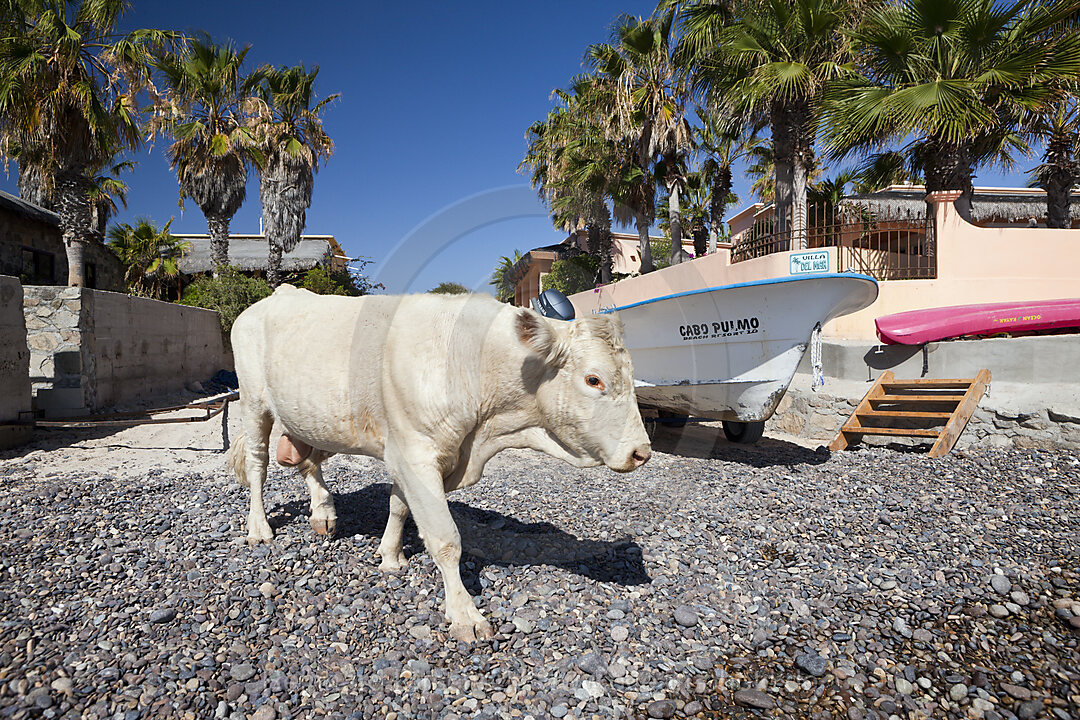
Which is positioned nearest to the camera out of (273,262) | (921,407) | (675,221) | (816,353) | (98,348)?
(816,353)

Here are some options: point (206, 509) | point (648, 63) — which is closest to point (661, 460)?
point (206, 509)

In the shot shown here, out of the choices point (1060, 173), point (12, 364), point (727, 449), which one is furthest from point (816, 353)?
point (1060, 173)

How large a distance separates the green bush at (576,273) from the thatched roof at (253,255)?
9.48m

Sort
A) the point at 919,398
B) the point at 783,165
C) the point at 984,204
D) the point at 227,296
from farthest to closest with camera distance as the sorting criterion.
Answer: the point at 984,204 → the point at 227,296 → the point at 783,165 → the point at 919,398

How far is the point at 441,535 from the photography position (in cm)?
269

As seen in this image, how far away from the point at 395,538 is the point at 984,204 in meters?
22.7

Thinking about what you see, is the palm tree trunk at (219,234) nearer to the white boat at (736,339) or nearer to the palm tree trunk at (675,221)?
the palm tree trunk at (675,221)

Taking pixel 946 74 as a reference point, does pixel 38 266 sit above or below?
below

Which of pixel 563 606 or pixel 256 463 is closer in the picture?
pixel 563 606

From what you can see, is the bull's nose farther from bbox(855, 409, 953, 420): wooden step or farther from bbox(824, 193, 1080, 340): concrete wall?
bbox(824, 193, 1080, 340): concrete wall

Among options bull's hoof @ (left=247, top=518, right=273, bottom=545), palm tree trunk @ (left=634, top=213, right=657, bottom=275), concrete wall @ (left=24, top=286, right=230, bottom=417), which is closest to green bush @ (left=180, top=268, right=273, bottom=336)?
concrete wall @ (left=24, top=286, right=230, bottom=417)

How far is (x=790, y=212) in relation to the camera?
1195cm

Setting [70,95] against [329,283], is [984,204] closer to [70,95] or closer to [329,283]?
[329,283]

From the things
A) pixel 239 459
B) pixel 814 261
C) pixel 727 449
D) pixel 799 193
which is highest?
pixel 799 193
